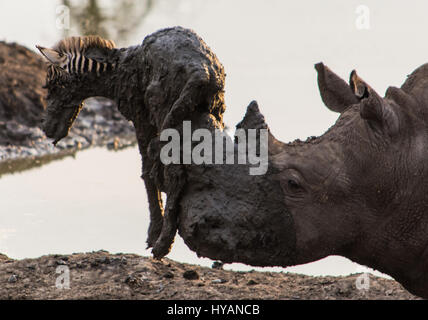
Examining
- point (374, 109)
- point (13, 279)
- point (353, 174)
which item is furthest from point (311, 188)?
point (13, 279)

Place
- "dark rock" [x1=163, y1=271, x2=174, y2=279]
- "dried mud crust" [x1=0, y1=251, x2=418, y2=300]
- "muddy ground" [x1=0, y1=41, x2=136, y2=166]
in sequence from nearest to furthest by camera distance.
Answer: "dried mud crust" [x1=0, y1=251, x2=418, y2=300]
"dark rock" [x1=163, y1=271, x2=174, y2=279]
"muddy ground" [x1=0, y1=41, x2=136, y2=166]

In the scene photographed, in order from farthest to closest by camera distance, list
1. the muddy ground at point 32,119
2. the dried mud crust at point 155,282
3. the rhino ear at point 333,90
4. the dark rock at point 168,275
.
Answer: the muddy ground at point 32,119 → the dark rock at point 168,275 → the dried mud crust at point 155,282 → the rhino ear at point 333,90

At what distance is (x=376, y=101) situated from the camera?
3.44m

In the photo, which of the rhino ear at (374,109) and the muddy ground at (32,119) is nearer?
the rhino ear at (374,109)

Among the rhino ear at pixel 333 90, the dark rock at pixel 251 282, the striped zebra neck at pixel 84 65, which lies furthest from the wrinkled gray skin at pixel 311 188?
the dark rock at pixel 251 282

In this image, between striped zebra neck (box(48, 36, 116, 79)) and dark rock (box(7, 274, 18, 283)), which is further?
dark rock (box(7, 274, 18, 283))

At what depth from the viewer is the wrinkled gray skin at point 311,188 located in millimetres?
3436

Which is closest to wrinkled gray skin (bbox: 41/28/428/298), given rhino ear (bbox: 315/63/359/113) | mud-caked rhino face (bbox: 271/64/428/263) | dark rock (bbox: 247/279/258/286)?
mud-caked rhino face (bbox: 271/64/428/263)

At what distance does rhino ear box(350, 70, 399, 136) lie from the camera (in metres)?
3.43

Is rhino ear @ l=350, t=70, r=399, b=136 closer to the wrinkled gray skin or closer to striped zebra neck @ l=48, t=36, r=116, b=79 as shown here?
the wrinkled gray skin

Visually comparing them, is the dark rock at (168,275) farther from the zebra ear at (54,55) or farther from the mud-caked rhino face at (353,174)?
the mud-caked rhino face at (353,174)

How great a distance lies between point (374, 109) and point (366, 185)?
377 mm

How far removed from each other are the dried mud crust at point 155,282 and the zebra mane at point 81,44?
1730 mm
